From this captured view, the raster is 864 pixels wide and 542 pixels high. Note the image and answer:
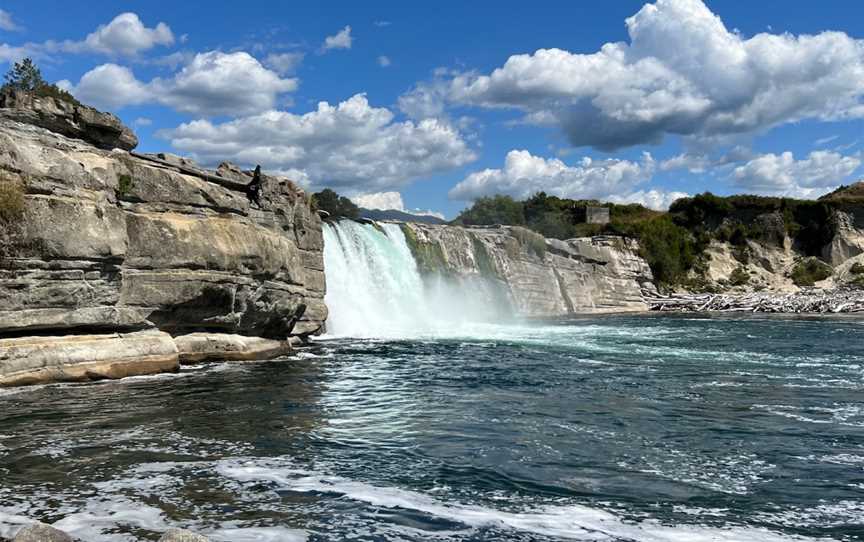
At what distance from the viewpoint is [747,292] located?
67438mm

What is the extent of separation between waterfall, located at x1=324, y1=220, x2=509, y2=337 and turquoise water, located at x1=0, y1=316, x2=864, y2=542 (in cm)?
1270

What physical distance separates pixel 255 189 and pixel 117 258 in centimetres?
824

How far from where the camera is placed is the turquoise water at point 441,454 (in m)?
7.50

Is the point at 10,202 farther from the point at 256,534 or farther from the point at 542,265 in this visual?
the point at 542,265

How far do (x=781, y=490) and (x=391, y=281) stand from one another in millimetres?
29099

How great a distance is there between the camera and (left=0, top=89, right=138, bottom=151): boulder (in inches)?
697

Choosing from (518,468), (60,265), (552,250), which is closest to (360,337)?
(60,265)

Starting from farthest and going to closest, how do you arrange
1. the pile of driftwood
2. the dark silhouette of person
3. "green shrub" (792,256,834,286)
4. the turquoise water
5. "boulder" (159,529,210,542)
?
"green shrub" (792,256,834,286), the pile of driftwood, the dark silhouette of person, the turquoise water, "boulder" (159,529,210,542)

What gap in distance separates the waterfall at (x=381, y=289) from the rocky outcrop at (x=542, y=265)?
1512 millimetres

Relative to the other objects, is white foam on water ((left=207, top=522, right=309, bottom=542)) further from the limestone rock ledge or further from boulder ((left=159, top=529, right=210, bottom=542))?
the limestone rock ledge

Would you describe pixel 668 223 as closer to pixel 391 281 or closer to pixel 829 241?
pixel 829 241

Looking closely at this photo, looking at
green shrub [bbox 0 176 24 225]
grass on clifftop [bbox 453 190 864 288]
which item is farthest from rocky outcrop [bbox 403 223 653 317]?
green shrub [bbox 0 176 24 225]

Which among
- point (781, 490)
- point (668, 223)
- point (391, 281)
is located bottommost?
point (781, 490)

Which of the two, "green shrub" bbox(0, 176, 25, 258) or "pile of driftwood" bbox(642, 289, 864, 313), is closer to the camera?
"green shrub" bbox(0, 176, 25, 258)
